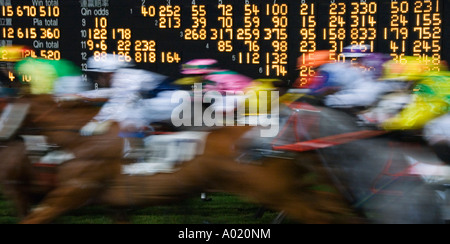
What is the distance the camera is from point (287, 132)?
135 inches

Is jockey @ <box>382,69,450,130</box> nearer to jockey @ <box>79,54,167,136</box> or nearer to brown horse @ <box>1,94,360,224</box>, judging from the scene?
brown horse @ <box>1,94,360,224</box>

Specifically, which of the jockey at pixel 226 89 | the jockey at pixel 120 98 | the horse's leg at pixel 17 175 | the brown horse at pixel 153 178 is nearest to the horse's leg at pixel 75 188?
the brown horse at pixel 153 178

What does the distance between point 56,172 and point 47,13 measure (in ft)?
12.3

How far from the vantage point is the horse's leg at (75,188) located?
3580mm

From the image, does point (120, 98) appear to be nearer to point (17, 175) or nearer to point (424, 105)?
point (17, 175)

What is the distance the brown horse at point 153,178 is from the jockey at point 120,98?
0.34ft

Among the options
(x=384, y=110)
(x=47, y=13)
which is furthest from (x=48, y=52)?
(x=384, y=110)

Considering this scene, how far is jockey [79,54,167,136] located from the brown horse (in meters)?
0.10

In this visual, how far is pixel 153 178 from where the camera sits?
359 cm

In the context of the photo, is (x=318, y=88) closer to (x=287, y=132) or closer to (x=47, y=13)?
(x=287, y=132)

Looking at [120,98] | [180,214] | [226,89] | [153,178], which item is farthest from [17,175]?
[226,89]

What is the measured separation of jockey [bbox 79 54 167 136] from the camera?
395cm

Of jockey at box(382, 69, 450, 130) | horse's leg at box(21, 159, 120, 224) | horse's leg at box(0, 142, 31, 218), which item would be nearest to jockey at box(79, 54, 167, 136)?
horse's leg at box(21, 159, 120, 224)

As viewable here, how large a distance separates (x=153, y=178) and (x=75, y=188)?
1.67ft
